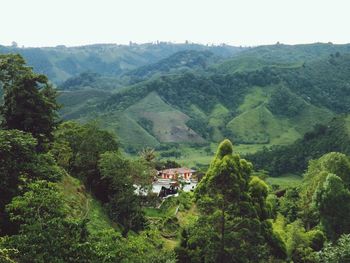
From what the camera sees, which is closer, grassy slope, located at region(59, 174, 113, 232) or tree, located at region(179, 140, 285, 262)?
tree, located at region(179, 140, 285, 262)

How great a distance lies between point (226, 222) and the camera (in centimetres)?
3225

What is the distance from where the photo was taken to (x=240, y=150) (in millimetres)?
188750

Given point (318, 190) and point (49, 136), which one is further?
point (318, 190)

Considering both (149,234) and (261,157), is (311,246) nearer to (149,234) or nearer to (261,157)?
(149,234)

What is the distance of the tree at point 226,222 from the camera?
104 ft

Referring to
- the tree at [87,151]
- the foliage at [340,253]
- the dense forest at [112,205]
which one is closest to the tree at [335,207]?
the dense forest at [112,205]

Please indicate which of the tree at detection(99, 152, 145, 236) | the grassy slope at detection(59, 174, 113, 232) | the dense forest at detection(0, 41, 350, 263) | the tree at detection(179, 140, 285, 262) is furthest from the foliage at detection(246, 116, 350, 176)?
the tree at detection(179, 140, 285, 262)

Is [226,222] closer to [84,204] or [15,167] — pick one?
[84,204]

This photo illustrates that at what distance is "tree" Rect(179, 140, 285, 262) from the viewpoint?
104 feet

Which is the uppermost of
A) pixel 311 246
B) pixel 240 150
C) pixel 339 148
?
pixel 311 246

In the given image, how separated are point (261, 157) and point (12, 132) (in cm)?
13276

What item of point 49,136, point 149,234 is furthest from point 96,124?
point 149,234

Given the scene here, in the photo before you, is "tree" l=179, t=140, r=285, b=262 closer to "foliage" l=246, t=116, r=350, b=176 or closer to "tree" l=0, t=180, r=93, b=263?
"tree" l=0, t=180, r=93, b=263

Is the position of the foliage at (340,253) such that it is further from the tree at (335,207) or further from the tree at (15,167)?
the tree at (15,167)
